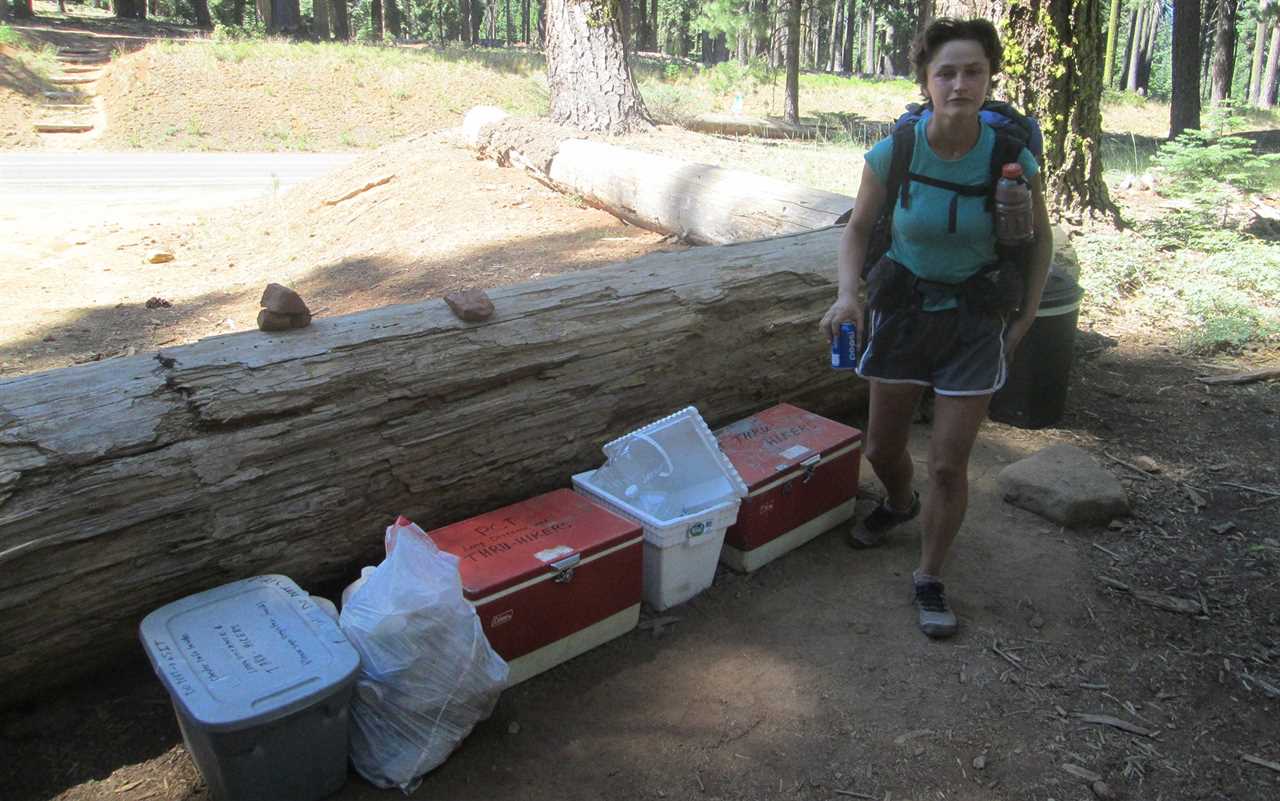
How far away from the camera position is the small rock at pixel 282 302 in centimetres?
330

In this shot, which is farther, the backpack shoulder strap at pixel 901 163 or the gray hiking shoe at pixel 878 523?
the gray hiking shoe at pixel 878 523

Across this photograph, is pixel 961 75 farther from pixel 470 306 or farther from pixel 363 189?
pixel 363 189

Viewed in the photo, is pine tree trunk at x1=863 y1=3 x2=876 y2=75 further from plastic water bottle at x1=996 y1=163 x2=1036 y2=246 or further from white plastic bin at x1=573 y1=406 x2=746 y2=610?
plastic water bottle at x1=996 y1=163 x2=1036 y2=246

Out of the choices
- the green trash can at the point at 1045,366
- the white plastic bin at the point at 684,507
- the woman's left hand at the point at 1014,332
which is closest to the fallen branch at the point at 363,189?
the green trash can at the point at 1045,366

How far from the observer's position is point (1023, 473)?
4312 mm

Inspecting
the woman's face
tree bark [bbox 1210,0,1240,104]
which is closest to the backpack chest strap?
the woman's face

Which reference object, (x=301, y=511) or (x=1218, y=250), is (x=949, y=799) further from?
(x=1218, y=250)

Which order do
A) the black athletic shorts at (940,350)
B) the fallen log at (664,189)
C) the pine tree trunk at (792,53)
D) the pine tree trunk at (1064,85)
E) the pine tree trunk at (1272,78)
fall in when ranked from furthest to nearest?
1. the pine tree trunk at (1272,78)
2. the pine tree trunk at (792,53)
3. the pine tree trunk at (1064,85)
4. the fallen log at (664,189)
5. the black athletic shorts at (940,350)

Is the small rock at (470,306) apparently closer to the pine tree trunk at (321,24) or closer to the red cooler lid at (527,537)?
the red cooler lid at (527,537)

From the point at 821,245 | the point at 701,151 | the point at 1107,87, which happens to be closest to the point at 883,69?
the point at 1107,87

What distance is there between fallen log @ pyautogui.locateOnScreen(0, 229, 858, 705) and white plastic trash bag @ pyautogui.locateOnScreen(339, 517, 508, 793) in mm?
564

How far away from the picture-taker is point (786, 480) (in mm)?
3781

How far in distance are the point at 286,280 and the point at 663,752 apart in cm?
662

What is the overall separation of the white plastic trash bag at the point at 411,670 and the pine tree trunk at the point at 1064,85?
20.3 ft
